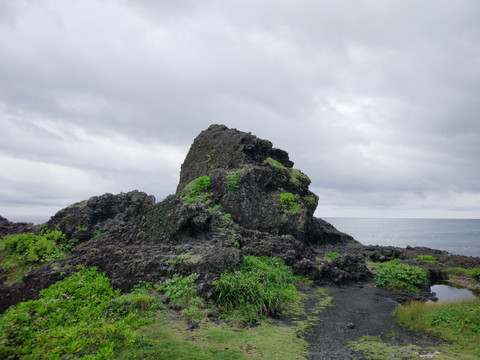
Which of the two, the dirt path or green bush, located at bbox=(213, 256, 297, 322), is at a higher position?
green bush, located at bbox=(213, 256, 297, 322)

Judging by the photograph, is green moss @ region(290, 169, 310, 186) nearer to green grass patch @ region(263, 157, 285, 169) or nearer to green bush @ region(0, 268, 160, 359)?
green grass patch @ region(263, 157, 285, 169)

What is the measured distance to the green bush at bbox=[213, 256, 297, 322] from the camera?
11.2 meters

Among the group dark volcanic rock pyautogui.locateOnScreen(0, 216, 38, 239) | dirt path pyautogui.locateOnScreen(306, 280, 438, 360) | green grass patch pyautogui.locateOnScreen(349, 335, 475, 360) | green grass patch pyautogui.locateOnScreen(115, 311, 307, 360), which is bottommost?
dirt path pyautogui.locateOnScreen(306, 280, 438, 360)

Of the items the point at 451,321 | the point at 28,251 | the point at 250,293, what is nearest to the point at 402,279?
the point at 451,321

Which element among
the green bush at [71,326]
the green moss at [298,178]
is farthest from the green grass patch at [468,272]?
the green bush at [71,326]

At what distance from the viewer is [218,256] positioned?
13.8 m

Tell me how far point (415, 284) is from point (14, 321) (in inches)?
Answer: 770

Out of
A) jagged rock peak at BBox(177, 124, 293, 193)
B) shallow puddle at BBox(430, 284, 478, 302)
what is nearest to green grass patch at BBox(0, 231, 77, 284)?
jagged rock peak at BBox(177, 124, 293, 193)

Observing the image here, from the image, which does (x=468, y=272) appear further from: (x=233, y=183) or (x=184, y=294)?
(x=184, y=294)

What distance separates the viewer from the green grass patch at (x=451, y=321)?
30.4 ft

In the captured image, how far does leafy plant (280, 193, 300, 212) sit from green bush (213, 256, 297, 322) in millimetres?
14790

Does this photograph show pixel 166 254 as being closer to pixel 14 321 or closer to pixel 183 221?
pixel 183 221

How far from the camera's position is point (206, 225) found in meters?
18.8

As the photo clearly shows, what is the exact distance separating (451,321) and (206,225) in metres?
13.1
